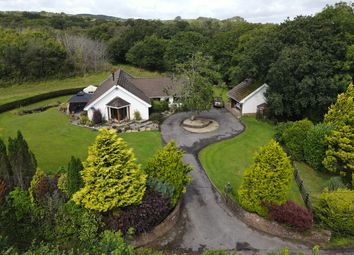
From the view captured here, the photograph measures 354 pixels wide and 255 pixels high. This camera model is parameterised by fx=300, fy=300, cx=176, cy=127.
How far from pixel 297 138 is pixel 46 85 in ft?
151

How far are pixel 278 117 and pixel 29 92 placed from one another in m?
40.4

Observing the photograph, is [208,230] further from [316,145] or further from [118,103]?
[118,103]

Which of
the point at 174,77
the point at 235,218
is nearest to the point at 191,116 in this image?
the point at 174,77

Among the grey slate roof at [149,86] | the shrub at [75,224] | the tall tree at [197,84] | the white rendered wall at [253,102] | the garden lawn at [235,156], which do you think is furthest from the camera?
the grey slate roof at [149,86]

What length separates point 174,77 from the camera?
120ft

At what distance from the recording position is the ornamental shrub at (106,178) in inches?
632

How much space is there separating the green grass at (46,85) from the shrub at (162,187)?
3430 centimetres

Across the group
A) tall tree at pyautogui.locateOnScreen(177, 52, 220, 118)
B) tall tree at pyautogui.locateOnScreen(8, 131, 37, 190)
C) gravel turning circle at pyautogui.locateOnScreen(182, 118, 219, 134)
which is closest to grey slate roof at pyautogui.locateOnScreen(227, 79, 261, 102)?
gravel turning circle at pyautogui.locateOnScreen(182, 118, 219, 134)

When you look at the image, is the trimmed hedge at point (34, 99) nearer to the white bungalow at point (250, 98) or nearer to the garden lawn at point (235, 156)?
the white bungalow at point (250, 98)

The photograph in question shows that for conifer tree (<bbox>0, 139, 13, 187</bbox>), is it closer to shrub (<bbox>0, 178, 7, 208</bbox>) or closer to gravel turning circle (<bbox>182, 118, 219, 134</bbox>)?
shrub (<bbox>0, 178, 7, 208</bbox>)

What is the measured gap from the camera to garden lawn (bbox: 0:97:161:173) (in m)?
26.6

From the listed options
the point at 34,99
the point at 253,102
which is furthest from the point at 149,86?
the point at 34,99

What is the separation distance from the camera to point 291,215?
1697cm

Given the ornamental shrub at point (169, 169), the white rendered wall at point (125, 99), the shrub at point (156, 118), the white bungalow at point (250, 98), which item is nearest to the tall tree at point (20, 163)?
the ornamental shrub at point (169, 169)
